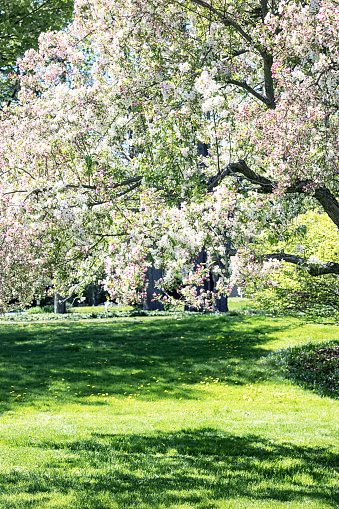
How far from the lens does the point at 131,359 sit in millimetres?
18094

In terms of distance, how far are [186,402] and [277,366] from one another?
427 cm

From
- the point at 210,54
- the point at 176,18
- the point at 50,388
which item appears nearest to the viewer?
the point at 210,54

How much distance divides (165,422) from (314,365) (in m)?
6.86

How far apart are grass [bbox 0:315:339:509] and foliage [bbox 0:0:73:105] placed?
998cm

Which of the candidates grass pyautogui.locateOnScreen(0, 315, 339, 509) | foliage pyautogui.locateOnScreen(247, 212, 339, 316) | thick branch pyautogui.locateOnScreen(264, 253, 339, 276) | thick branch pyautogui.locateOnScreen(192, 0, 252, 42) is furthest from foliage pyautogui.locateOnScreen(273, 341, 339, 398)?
thick branch pyautogui.locateOnScreen(192, 0, 252, 42)

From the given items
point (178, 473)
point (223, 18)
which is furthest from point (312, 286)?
point (178, 473)

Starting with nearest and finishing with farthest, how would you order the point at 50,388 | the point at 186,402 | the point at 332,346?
the point at 186,402
the point at 50,388
the point at 332,346

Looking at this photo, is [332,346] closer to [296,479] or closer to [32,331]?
[296,479]

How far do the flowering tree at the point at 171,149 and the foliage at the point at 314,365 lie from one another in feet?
21.2

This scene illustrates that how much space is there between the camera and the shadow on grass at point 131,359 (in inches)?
574

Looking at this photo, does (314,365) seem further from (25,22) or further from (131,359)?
(25,22)

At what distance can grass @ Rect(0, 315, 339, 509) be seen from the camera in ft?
21.4

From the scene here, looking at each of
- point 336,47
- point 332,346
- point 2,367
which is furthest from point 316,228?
point 2,367

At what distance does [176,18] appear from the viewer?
895 cm
